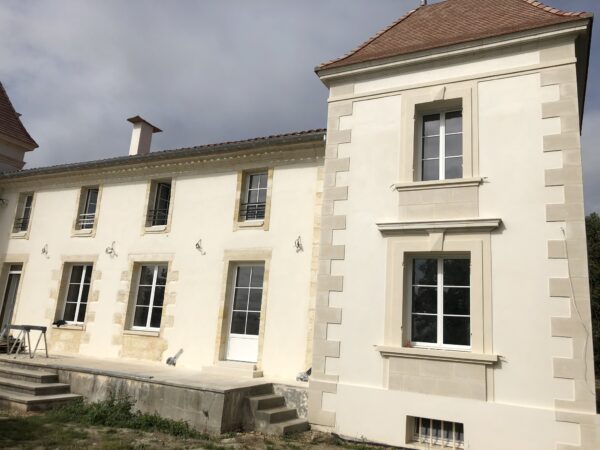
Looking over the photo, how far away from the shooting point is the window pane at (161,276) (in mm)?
10566

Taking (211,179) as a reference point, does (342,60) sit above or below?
above

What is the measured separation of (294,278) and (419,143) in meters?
3.28

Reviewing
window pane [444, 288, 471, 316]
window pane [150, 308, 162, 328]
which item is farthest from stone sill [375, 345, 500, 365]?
window pane [150, 308, 162, 328]

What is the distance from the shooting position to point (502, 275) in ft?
20.9

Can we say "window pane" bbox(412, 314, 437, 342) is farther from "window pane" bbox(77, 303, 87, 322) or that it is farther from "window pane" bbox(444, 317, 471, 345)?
"window pane" bbox(77, 303, 87, 322)

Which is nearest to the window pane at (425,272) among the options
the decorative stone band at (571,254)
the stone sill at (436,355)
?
Result: the stone sill at (436,355)

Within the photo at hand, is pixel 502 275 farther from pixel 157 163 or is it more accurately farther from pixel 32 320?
pixel 32 320

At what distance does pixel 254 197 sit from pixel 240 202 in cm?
31

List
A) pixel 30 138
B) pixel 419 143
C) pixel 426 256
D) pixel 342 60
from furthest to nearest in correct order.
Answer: pixel 30 138 < pixel 342 60 < pixel 419 143 < pixel 426 256

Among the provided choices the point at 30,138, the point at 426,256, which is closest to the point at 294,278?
the point at 426,256

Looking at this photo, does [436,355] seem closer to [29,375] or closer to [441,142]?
[441,142]

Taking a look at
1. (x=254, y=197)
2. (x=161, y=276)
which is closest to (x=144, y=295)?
(x=161, y=276)

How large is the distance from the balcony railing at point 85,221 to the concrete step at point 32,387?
175 inches

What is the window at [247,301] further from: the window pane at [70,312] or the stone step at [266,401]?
the window pane at [70,312]
